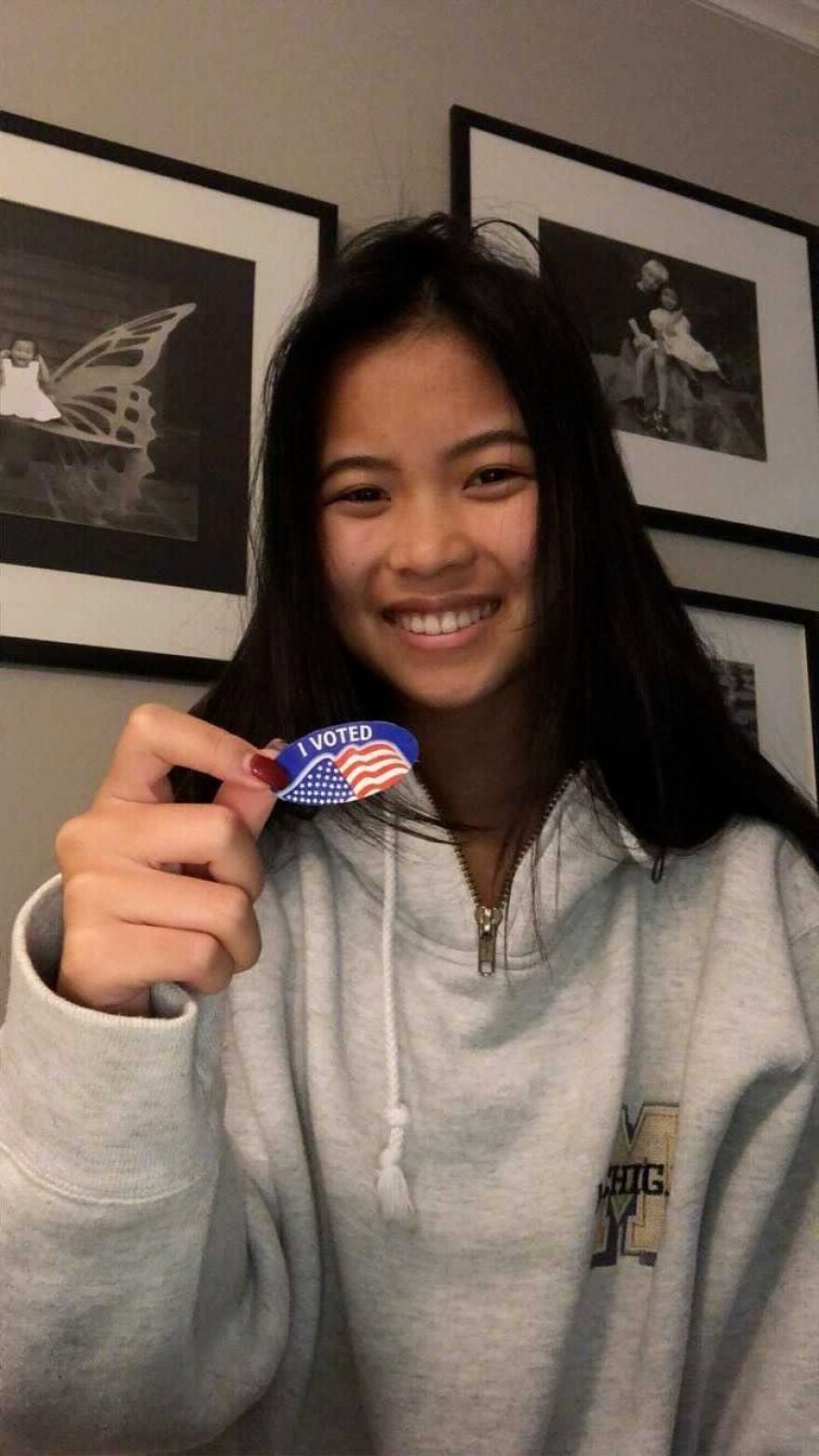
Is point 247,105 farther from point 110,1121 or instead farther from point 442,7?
point 110,1121

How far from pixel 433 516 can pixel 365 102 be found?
0.66 meters

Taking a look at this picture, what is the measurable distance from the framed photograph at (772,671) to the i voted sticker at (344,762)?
2.49ft

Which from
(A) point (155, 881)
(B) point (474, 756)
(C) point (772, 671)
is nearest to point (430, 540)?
(B) point (474, 756)

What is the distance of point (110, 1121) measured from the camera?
0.53m

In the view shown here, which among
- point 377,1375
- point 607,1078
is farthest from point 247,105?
point 377,1375

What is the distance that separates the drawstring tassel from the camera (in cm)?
73

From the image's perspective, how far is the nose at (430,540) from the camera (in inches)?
31.2

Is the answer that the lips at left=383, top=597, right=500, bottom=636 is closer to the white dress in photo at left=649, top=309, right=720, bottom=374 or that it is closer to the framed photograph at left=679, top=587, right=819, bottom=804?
the framed photograph at left=679, top=587, right=819, bottom=804

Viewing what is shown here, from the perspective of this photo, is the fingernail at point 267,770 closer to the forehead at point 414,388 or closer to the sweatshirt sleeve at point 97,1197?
the sweatshirt sleeve at point 97,1197

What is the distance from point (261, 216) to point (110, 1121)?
0.90m

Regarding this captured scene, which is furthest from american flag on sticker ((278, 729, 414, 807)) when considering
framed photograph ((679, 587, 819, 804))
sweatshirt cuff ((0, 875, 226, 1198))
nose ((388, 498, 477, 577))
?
framed photograph ((679, 587, 819, 804))

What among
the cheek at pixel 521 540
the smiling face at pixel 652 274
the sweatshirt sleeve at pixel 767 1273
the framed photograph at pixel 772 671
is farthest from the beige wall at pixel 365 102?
the sweatshirt sleeve at pixel 767 1273

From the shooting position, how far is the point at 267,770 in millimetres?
566

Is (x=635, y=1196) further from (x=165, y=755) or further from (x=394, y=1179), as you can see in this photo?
(x=165, y=755)
